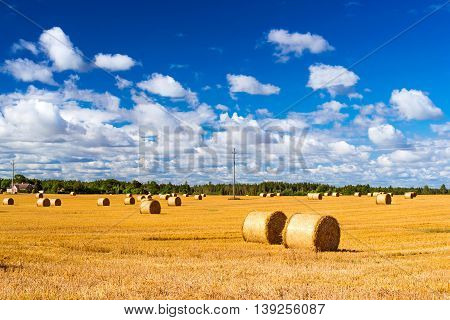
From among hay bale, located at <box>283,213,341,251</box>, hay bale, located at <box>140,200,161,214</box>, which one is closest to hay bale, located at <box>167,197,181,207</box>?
hay bale, located at <box>140,200,161,214</box>

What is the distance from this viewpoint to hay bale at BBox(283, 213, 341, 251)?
2055 centimetres

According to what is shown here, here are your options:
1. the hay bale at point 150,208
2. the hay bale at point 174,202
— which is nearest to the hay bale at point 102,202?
the hay bale at point 174,202

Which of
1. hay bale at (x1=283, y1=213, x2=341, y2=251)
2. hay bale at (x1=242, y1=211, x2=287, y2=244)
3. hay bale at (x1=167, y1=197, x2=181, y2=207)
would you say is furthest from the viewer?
hay bale at (x1=167, y1=197, x2=181, y2=207)

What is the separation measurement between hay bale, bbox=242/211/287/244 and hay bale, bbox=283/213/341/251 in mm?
2168

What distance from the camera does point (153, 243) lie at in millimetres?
22562

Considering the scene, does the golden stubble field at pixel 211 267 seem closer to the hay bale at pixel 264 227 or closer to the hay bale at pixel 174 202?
the hay bale at pixel 264 227

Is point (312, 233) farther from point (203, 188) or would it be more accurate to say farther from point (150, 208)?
point (203, 188)

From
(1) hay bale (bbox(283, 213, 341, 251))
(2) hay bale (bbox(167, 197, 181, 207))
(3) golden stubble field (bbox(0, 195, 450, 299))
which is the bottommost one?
(3) golden stubble field (bbox(0, 195, 450, 299))

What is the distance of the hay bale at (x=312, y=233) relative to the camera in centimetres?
2055

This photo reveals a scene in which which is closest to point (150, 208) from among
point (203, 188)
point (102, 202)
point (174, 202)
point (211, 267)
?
point (174, 202)

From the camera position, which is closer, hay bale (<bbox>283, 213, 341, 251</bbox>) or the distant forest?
hay bale (<bbox>283, 213, 341, 251</bbox>)

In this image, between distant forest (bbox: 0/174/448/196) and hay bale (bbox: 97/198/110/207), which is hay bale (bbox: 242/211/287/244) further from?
distant forest (bbox: 0/174/448/196)
